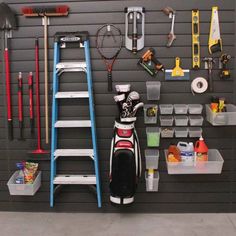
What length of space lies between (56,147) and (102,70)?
33.6 inches

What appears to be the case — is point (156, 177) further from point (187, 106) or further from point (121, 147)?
point (187, 106)

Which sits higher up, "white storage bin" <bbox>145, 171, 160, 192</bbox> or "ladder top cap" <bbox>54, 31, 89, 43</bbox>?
"ladder top cap" <bbox>54, 31, 89, 43</bbox>

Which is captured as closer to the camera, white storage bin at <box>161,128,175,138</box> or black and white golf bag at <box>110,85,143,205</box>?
black and white golf bag at <box>110,85,143,205</box>

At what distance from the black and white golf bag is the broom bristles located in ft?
2.78

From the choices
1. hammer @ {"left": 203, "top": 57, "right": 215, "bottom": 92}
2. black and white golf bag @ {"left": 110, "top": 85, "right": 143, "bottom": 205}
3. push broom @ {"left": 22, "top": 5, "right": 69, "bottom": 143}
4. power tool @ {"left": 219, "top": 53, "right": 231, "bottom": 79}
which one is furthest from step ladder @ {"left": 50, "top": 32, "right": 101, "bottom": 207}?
Result: power tool @ {"left": 219, "top": 53, "right": 231, "bottom": 79}

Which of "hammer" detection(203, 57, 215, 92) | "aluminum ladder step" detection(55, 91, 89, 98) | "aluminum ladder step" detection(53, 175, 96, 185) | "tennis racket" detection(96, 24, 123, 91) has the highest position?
"tennis racket" detection(96, 24, 123, 91)

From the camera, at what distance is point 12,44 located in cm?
323

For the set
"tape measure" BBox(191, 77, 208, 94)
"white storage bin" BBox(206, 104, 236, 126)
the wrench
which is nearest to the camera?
"white storage bin" BBox(206, 104, 236, 126)

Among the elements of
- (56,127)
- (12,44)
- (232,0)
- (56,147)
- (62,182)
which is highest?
(232,0)

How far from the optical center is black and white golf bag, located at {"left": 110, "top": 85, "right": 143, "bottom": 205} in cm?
301

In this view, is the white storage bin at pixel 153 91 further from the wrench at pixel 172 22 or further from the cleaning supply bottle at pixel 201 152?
the cleaning supply bottle at pixel 201 152

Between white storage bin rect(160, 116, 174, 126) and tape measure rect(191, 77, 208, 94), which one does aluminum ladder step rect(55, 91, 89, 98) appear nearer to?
white storage bin rect(160, 116, 174, 126)

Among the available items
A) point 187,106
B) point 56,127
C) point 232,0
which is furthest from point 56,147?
point 232,0

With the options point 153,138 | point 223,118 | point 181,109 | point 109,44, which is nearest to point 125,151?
point 153,138
